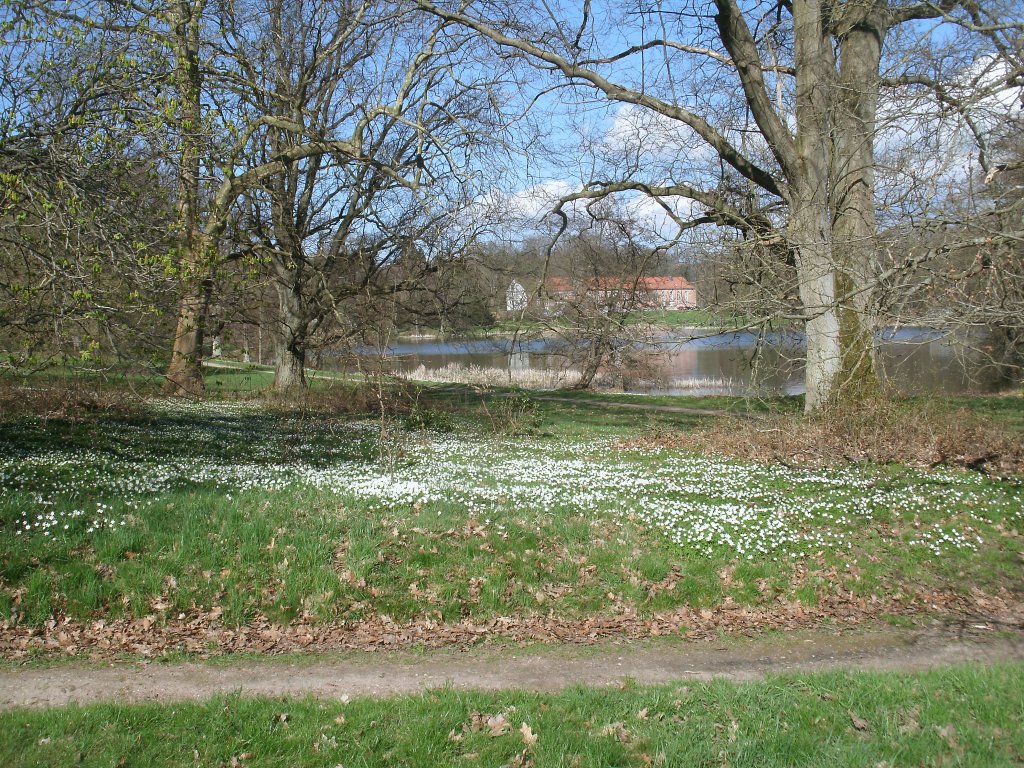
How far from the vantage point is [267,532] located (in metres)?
8.77

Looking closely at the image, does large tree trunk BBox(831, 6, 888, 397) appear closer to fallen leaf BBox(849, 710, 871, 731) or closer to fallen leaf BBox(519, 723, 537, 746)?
fallen leaf BBox(849, 710, 871, 731)

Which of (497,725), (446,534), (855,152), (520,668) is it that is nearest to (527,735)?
(497,725)

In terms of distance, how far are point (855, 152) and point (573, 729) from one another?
43.2 feet

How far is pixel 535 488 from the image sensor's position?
11328 millimetres

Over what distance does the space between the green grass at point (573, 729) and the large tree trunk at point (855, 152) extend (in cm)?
985

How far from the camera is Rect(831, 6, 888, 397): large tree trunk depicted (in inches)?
587

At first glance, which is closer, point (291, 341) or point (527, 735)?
point (527, 735)

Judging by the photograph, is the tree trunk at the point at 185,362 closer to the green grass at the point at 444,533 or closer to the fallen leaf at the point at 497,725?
the green grass at the point at 444,533

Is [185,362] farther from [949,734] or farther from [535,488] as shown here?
[949,734]

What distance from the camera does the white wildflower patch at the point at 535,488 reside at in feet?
30.9

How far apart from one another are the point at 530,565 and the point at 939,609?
460 cm

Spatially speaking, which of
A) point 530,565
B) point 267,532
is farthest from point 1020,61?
point 267,532

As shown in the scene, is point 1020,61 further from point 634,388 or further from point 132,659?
point 634,388

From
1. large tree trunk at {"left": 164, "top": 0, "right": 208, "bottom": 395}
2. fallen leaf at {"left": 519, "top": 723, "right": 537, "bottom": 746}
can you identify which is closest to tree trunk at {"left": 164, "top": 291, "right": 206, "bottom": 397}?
large tree trunk at {"left": 164, "top": 0, "right": 208, "bottom": 395}
